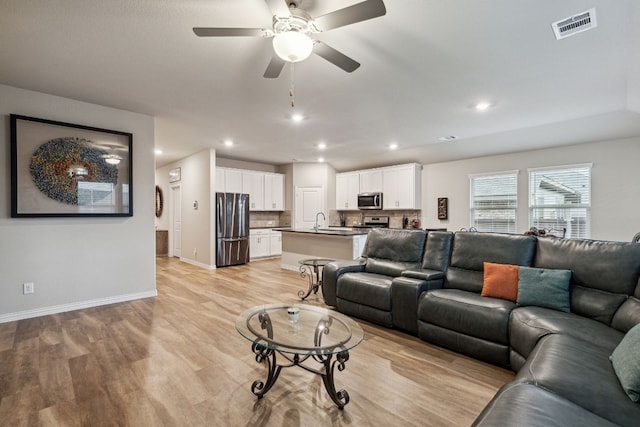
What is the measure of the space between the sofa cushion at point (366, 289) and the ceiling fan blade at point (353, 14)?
2433 mm

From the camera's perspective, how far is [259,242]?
777 cm

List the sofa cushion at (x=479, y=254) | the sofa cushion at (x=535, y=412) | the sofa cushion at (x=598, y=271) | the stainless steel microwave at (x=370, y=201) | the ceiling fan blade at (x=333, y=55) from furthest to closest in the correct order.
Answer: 1. the stainless steel microwave at (x=370, y=201)
2. the sofa cushion at (x=479, y=254)
3. the sofa cushion at (x=598, y=271)
4. the ceiling fan blade at (x=333, y=55)
5. the sofa cushion at (x=535, y=412)

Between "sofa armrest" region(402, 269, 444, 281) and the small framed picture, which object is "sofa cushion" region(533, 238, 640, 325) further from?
the small framed picture

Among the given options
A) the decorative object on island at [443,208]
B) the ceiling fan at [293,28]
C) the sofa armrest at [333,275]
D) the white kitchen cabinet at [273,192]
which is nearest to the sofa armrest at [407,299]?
the sofa armrest at [333,275]

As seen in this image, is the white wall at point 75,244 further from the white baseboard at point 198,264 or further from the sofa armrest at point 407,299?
the sofa armrest at point 407,299

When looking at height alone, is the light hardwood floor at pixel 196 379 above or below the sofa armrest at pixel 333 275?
below

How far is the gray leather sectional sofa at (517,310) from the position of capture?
1.23 meters

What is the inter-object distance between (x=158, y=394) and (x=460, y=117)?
4.85 metres

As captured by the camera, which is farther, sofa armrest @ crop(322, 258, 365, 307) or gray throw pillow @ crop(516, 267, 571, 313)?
sofa armrest @ crop(322, 258, 365, 307)

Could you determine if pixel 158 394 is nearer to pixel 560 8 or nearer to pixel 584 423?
pixel 584 423

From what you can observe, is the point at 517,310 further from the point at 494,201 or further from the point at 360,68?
the point at 494,201

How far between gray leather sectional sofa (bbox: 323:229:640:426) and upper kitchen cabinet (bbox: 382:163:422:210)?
3.46m

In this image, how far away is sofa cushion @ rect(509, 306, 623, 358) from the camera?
6.15ft

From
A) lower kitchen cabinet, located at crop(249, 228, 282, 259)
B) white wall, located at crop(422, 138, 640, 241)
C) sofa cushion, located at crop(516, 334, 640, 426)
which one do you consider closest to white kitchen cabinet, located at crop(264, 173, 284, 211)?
lower kitchen cabinet, located at crop(249, 228, 282, 259)
